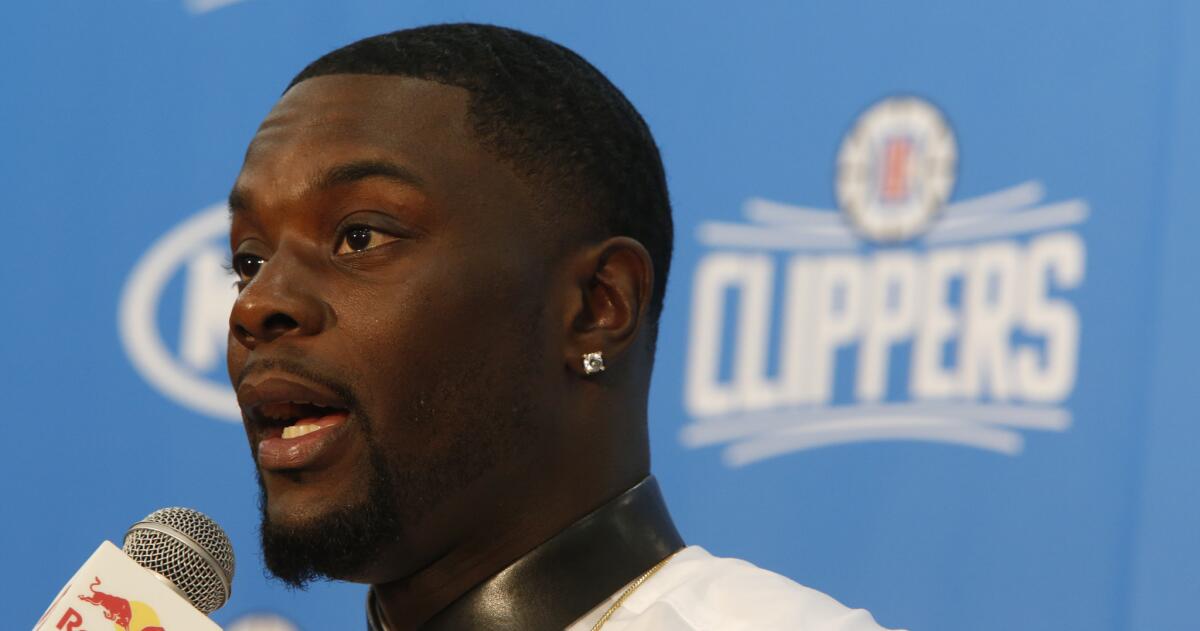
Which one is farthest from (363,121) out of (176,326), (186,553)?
(176,326)

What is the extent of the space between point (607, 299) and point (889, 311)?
0.98 meters

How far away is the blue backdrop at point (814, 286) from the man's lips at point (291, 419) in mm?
1107

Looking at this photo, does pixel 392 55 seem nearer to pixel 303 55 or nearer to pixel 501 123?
pixel 501 123

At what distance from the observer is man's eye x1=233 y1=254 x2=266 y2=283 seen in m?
1.39

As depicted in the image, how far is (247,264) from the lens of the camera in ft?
4.59

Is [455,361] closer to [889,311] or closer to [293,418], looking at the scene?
[293,418]

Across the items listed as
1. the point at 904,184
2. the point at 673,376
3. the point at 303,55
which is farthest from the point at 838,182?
the point at 303,55

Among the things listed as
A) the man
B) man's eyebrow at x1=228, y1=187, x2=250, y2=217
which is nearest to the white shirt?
the man

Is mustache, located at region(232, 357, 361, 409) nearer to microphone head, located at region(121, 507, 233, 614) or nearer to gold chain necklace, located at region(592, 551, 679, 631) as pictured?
microphone head, located at region(121, 507, 233, 614)

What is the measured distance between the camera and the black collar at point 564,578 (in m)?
1.33

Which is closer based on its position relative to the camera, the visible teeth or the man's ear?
the visible teeth

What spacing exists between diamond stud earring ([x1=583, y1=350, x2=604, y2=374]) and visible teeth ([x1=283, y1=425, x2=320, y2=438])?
263 mm

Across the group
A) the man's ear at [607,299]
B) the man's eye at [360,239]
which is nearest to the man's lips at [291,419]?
the man's eye at [360,239]

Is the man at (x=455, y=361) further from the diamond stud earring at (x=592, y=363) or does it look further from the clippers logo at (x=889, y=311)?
the clippers logo at (x=889, y=311)
